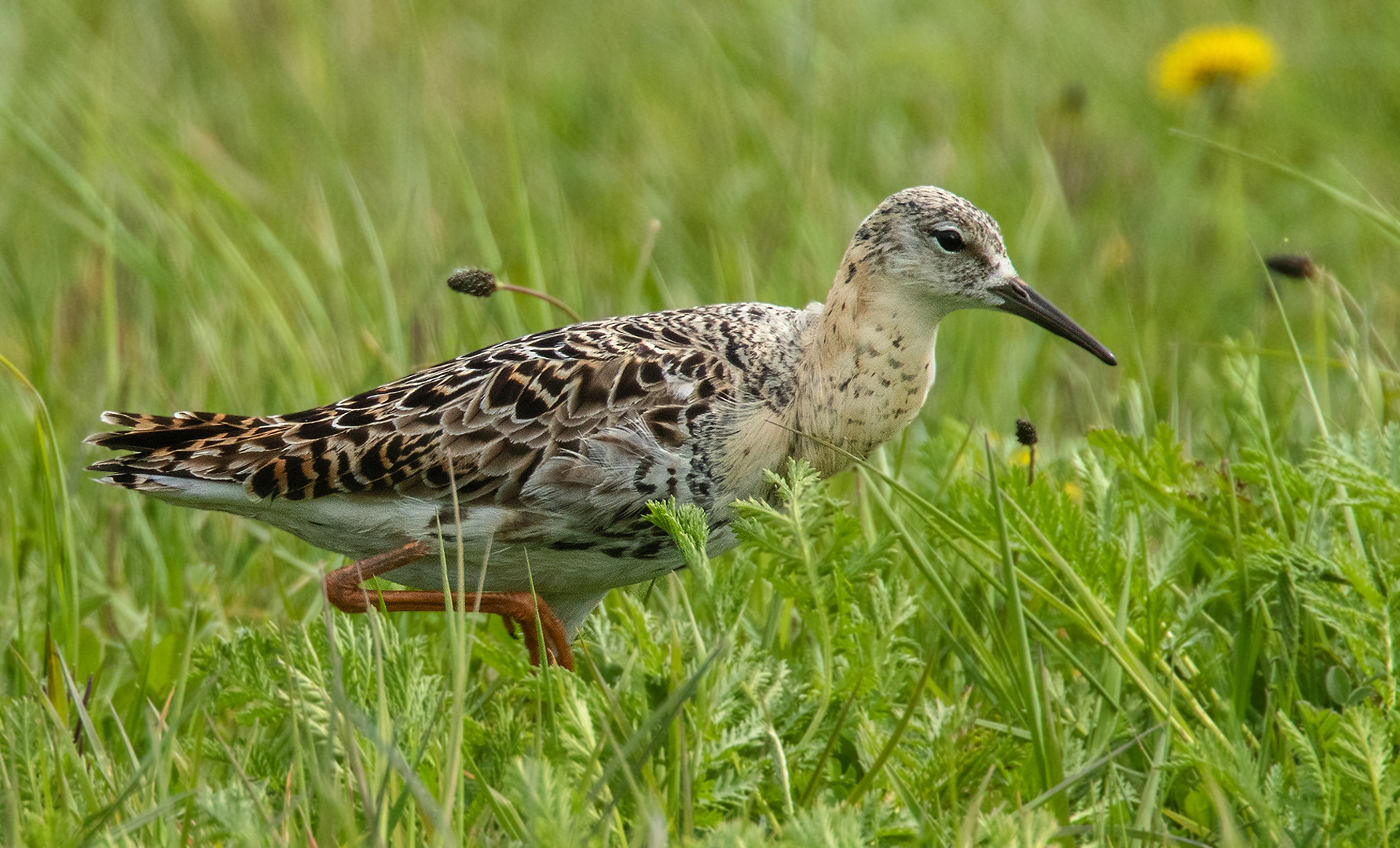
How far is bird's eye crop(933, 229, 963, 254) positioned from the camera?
13.8ft

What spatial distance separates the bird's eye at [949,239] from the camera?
166 inches

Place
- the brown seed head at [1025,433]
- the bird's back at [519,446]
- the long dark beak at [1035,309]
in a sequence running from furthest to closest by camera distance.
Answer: the long dark beak at [1035,309]
the bird's back at [519,446]
the brown seed head at [1025,433]

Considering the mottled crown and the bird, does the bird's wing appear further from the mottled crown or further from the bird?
the mottled crown

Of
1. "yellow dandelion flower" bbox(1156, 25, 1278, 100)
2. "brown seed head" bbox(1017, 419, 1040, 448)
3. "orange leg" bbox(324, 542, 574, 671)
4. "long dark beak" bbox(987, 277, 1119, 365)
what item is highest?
"yellow dandelion flower" bbox(1156, 25, 1278, 100)

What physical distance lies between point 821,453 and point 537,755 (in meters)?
1.36

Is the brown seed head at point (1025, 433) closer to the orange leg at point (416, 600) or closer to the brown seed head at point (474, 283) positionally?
the orange leg at point (416, 600)

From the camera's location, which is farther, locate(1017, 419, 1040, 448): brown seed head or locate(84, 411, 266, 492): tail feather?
locate(84, 411, 266, 492): tail feather

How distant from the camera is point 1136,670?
11.2 feet

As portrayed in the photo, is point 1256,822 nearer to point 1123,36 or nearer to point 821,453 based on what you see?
point 821,453

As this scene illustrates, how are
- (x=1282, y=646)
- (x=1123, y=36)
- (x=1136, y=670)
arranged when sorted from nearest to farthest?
(x=1136, y=670) < (x=1282, y=646) < (x=1123, y=36)

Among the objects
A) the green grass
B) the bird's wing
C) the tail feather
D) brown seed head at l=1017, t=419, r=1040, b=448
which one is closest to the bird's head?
the green grass

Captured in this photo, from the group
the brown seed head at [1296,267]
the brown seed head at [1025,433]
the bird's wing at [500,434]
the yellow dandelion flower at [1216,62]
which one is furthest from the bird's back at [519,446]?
the yellow dandelion flower at [1216,62]

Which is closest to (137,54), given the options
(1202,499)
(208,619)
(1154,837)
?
(208,619)

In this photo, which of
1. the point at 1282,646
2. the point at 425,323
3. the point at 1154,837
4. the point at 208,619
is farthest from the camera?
the point at 425,323
